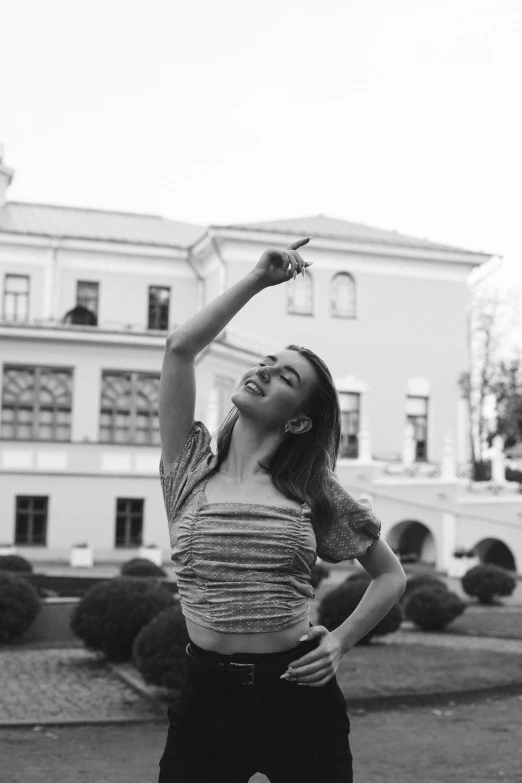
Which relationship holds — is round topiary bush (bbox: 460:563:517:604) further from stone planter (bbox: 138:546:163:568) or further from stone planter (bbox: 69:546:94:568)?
stone planter (bbox: 69:546:94:568)

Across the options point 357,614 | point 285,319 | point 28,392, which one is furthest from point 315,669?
point 285,319

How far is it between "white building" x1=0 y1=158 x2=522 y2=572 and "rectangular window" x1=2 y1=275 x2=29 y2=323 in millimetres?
58

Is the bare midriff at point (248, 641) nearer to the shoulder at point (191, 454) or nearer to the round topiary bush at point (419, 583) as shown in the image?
the shoulder at point (191, 454)

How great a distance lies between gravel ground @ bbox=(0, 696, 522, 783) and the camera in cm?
727

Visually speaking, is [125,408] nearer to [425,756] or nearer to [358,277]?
[358,277]

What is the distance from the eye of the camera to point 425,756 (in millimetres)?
7879

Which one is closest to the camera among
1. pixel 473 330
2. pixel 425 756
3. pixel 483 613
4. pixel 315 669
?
pixel 315 669

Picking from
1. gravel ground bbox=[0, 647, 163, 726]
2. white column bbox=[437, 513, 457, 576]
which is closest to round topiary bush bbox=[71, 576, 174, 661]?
gravel ground bbox=[0, 647, 163, 726]

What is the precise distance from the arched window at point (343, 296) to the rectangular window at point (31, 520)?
14.9m

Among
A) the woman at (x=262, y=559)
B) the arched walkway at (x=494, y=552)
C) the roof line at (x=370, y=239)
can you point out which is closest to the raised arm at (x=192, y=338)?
the woman at (x=262, y=559)

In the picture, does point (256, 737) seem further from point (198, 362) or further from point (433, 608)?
point (198, 362)

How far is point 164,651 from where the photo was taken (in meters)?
9.38

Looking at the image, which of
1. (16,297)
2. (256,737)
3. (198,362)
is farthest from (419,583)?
(16,297)

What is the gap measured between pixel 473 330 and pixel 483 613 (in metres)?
31.3
